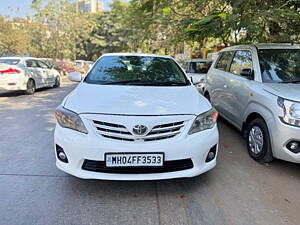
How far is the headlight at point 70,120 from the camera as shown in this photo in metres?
2.62

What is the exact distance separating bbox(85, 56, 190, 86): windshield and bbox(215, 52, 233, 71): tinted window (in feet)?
5.30

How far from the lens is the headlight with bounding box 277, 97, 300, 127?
3.06m

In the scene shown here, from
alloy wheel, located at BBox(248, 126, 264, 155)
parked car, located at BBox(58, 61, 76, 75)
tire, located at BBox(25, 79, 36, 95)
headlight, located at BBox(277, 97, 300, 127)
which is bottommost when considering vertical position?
parked car, located at BBox(58, 61, 76, 75)

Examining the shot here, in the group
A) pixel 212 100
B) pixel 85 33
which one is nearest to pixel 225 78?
pixel 212 100

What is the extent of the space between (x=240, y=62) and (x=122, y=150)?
323 cm

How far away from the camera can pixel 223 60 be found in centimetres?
564

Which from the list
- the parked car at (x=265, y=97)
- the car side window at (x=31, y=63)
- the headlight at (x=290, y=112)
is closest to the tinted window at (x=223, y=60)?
the parked car at (x=265, y=97)

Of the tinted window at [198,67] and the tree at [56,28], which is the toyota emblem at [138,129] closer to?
the tinted window at [198,67]

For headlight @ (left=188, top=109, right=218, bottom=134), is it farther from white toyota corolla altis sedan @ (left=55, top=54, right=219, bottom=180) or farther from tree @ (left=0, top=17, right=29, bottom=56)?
tree @ (left=0, top=17, right=29, bottom=56)

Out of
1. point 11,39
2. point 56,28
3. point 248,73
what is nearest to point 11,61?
point 248,73

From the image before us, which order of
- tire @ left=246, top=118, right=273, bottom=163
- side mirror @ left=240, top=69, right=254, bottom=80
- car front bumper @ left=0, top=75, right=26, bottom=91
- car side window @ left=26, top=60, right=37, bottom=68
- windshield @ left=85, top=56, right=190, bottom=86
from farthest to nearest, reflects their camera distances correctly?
car side window @ left=26, top=60, right=37, bottom=68 → car front bumper @ left=0, top=75, right=26, bottom=91 → side mirror @ left=240, top=69, right=254, bottom=80 → windshield @ left=85, top=56, right=190, bottom=86 → tire @ left=246, top=118, right=273, bottom=163

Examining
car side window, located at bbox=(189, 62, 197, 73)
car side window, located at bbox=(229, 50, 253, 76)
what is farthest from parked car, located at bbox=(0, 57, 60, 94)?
car side window, located at bbox=(229, 50, 253, 76)

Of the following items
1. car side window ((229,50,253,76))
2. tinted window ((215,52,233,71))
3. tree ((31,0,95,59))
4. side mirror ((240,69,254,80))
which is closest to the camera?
side mirror ((240,69,254,80))

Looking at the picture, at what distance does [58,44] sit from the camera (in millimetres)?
27297
